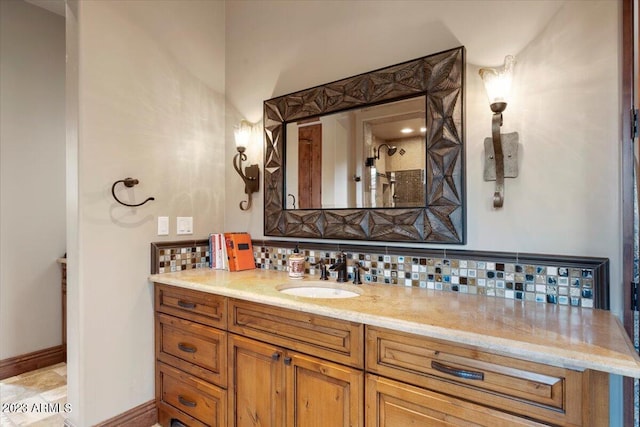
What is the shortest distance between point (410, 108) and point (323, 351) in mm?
1205

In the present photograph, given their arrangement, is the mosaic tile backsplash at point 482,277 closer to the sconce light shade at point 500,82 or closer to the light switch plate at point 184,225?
the sconce light shade at point 500,82

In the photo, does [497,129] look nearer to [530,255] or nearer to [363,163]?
[530,255]

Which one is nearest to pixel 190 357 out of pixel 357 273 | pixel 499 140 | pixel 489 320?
pixel 357 273

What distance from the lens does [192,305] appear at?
1737 millimetres

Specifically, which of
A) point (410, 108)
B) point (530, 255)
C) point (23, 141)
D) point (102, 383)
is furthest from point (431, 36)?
point (23, 141)

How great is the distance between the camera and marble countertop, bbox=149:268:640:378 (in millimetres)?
830

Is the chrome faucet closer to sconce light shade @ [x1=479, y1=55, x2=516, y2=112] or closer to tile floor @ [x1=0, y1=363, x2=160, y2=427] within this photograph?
sconce light shade @ [x1=479, y1=55, x2=516, y2=112]

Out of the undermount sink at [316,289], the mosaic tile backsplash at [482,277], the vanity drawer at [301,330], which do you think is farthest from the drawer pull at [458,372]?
the undermount sink at [316,289]

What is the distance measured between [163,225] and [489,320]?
72.6 inches

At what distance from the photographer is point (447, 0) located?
1.56 metres

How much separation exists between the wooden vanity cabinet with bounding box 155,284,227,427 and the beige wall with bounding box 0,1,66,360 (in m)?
1.48

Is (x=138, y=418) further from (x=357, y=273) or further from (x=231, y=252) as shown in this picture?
(x=357, y=273)

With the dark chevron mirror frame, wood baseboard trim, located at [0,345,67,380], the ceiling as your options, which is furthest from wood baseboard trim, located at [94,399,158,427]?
the ceiling

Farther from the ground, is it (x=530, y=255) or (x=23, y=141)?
(x=23, y=141)
